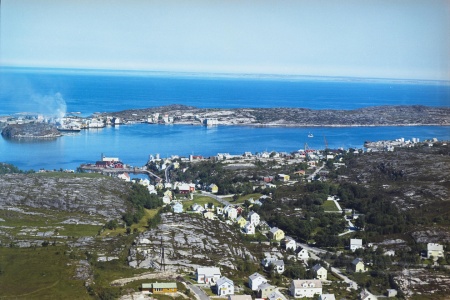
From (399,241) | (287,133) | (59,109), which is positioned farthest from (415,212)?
(59,109)

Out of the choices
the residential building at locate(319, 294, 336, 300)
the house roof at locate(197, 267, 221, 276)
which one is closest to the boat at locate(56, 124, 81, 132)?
the house roof at locate(197, 267, 221, 276)

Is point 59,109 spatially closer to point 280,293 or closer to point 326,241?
point 326,241

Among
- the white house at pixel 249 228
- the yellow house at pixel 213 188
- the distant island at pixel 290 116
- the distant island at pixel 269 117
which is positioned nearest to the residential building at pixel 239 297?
the white house at pixel 249 228

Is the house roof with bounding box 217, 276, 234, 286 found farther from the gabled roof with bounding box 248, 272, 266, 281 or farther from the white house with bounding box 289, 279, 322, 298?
the white house with bounding box 289, 279, 322, 298

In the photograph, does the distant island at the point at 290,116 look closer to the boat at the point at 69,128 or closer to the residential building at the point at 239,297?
the boat at the point at 69,128

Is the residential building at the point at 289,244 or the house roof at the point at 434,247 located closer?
the house roof at the point at 434,247

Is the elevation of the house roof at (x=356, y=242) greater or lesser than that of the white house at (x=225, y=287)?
lesser

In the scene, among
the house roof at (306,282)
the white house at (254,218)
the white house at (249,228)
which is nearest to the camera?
the house roof at (306,282)
